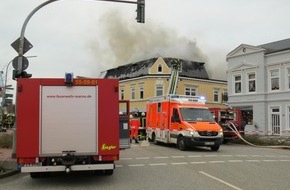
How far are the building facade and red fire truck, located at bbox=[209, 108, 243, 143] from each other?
2475cm

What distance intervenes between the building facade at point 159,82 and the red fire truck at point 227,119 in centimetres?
2475

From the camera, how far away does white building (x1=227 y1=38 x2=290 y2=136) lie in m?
35.8

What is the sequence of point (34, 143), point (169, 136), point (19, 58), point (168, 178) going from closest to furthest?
1. point (34, 143)
2. point (168, 178)
3. point (19, 58)
4. point (169, 136)

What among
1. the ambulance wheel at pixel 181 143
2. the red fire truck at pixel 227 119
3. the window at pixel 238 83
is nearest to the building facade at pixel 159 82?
the window at pixel 238 83

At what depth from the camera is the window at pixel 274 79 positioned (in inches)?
1453

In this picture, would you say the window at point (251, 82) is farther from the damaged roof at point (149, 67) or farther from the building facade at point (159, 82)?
the damaged roof at point (149, 67)

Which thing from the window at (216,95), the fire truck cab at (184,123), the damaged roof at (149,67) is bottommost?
the fire truck cab at (184,123)

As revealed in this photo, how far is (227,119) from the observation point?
2794cm

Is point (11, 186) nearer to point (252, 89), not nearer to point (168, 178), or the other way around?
point (168, 178)

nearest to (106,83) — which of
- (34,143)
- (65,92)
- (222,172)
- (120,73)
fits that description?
(65,92)

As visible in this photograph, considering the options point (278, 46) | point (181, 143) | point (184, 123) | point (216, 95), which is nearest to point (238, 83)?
point (278, 46)

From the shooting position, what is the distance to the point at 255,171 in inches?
492

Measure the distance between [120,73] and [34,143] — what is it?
50884 millimetres

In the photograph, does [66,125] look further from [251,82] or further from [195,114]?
[251,82]
